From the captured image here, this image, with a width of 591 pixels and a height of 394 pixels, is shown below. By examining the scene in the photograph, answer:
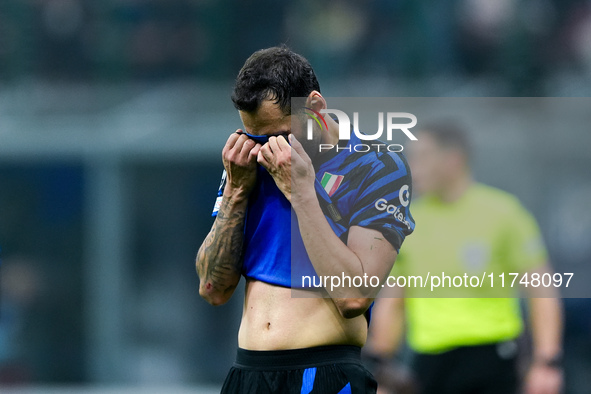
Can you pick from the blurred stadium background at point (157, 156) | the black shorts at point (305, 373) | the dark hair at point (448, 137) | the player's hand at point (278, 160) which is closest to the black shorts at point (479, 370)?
the dark hair at point (448, 137)

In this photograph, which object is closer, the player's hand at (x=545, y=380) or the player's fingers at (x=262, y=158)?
the player's fingers at (x=262, y=158)


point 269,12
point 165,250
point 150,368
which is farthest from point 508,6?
point 150,368

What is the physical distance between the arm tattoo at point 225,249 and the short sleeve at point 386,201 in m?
0.38

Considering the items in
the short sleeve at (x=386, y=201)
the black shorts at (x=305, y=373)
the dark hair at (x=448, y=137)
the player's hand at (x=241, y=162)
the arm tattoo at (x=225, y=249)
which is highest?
the dark hair at (x=448, y=137)

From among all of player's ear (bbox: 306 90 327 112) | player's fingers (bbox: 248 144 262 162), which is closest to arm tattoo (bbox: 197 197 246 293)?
player's fingers (bbox: 248 144 262 162)

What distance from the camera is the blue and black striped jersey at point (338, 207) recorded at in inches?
113

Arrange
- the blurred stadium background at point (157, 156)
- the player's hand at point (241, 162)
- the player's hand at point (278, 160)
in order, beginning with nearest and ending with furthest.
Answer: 1. the player's hand at point (278, 160)
2. the player's hand at point (241, 162)
3. the blurred stadium background at point (157, 156)

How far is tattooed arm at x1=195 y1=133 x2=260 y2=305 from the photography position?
2.91 metres

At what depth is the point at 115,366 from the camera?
9.00 meters

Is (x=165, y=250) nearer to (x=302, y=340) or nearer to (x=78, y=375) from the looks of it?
(x=78, y=375)

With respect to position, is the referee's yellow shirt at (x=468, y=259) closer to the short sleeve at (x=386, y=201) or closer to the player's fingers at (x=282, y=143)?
the short sleeve at (x=386, y=201)

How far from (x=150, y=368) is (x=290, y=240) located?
21.5 ft

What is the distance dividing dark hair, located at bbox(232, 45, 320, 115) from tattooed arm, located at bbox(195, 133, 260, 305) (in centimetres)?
14

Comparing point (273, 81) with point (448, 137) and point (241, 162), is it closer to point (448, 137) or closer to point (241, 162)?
point (241, 162)
